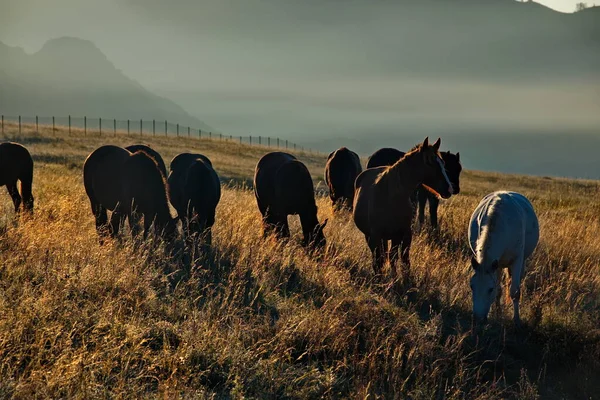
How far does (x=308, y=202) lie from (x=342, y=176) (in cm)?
457

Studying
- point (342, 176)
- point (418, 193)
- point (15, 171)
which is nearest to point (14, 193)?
point (15, 171)

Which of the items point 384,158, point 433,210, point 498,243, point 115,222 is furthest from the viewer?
point 384,158

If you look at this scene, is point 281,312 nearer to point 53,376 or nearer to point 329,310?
point 329,310

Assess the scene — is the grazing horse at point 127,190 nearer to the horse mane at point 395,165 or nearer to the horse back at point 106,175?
the horse back at point 106,175

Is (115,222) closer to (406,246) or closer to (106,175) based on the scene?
(106,175)

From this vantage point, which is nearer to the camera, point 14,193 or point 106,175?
point 106,175

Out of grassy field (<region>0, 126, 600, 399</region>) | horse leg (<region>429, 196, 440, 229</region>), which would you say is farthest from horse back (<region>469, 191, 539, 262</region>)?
horse leg (<region>429, 196, 440, 229</region>)

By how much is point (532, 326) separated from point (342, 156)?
26.8ft

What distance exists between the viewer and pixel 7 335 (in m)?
5.00

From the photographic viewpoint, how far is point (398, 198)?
847 cm

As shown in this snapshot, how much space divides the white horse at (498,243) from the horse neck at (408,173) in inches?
39.4

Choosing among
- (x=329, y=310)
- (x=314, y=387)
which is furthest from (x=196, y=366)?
(x=329, y=310)

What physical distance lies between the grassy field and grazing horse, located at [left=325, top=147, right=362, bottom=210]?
4193mm

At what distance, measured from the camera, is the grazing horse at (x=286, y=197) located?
10.1 m
